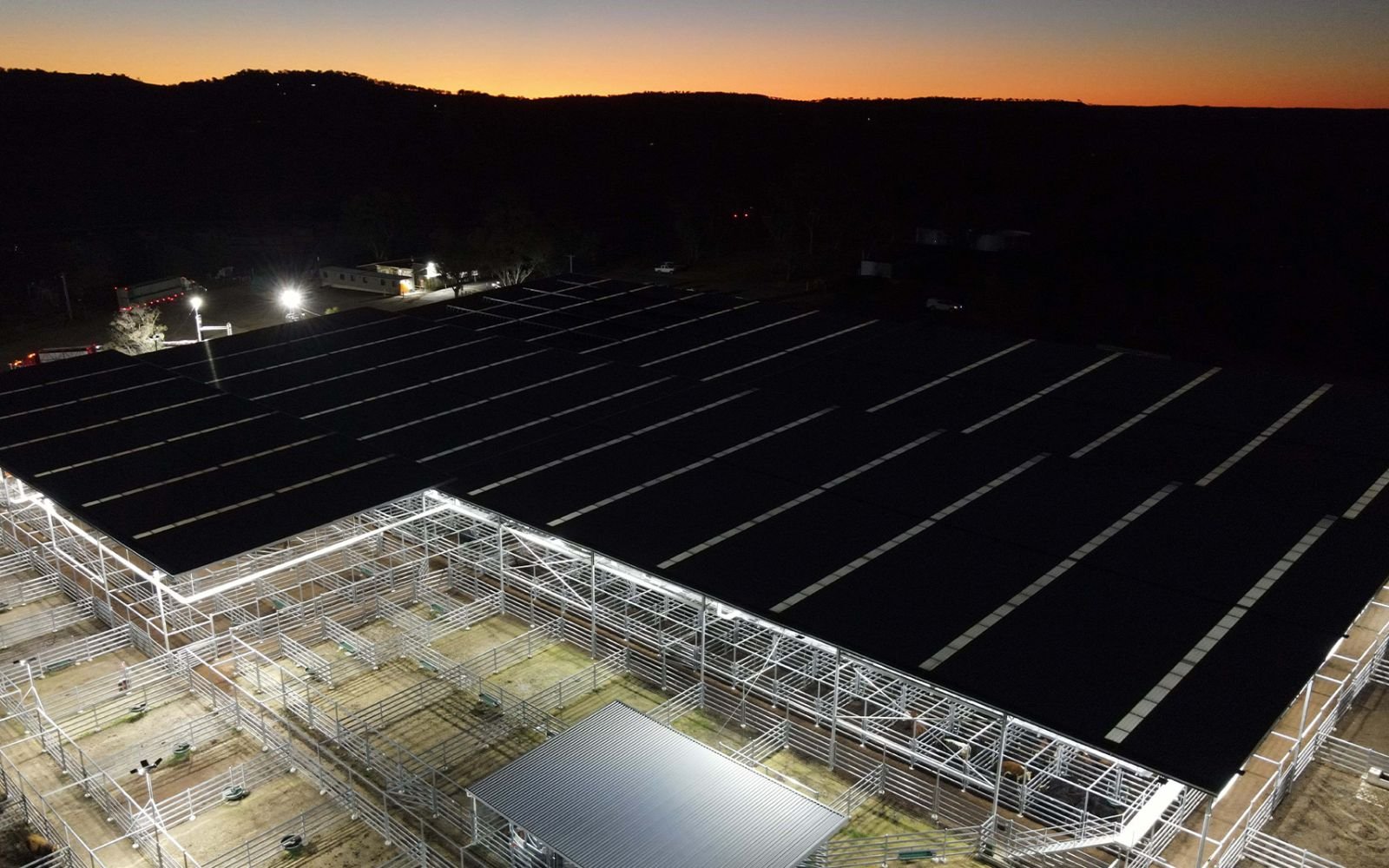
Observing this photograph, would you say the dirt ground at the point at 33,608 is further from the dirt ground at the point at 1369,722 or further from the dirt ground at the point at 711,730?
the dirt ground at the point at 1369,722

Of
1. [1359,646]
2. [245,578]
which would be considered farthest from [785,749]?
[1359,646]

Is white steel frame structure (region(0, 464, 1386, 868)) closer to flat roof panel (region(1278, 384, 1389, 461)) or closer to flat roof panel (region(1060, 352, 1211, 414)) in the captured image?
flat roof panel (region(1278, 384, 1389, 461))

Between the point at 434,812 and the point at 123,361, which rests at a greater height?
the point at 123,361

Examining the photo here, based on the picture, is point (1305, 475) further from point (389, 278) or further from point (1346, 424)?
→ point (389, 278)

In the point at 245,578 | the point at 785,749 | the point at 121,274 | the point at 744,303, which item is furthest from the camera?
the point at 121,274

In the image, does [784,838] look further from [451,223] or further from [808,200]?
[451,223]

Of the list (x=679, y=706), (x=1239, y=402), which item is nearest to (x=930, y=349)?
(x=1239, y=402)

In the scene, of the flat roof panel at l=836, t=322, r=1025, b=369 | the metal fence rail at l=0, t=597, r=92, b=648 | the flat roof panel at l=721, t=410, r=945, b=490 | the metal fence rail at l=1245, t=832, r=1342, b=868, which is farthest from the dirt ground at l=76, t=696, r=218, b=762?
the flat roof panel at l=836, t=322, r=1025, b=369

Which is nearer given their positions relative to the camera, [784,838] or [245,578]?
[784,838]
